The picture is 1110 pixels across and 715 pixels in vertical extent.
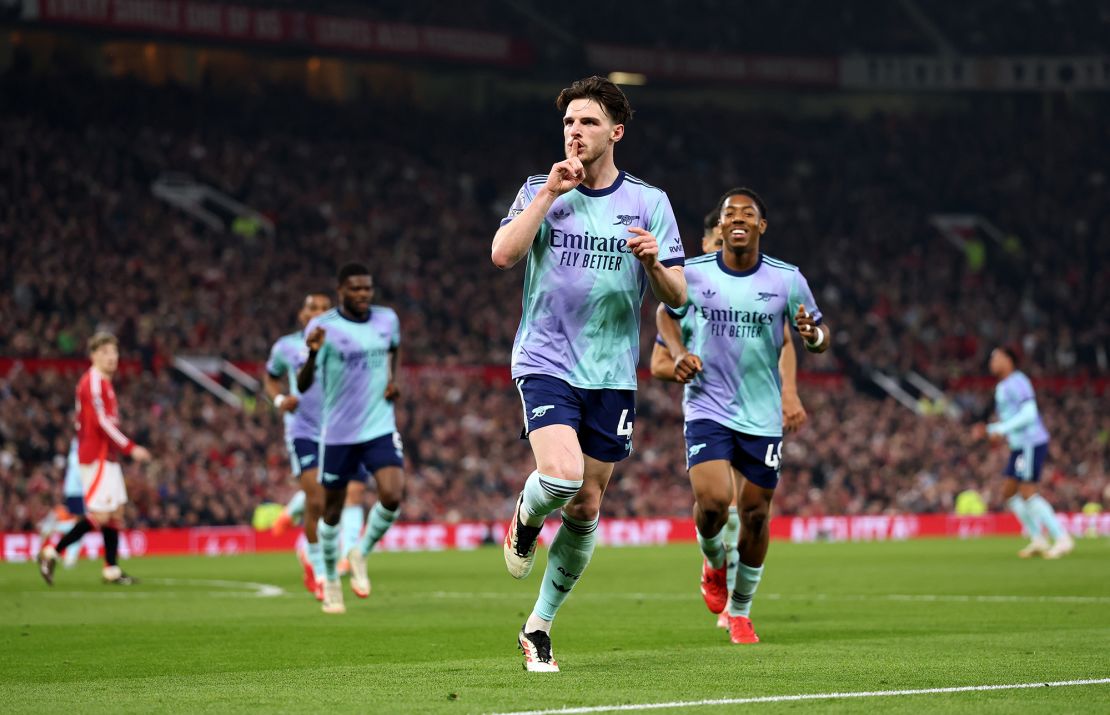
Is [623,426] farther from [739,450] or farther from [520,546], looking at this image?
[739,450]

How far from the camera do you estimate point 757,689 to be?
7570 millimetres

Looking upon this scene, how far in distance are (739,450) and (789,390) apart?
79 cm

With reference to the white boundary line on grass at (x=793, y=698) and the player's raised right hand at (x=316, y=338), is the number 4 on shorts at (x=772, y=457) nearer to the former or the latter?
the white boundary line on grass at (x=793, y=698)

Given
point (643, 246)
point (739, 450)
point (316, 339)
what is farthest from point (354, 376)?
point (643, 246)

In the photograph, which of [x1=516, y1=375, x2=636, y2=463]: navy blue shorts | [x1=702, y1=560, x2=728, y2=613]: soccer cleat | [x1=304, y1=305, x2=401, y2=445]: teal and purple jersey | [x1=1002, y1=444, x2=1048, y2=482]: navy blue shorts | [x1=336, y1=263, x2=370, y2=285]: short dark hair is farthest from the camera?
[x1=1002, y1=444, x2=1048, y2=482]: navy blue shorts

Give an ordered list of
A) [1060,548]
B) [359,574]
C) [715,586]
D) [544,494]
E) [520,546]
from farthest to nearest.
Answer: [1060,548] → [359,574] → [715,586] → [520,546] → [544,494]

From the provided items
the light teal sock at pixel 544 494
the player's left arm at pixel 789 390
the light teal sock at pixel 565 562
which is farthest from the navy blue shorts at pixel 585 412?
the player's left arm at pixel 789 390

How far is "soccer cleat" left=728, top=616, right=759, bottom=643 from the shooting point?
34.4 feet

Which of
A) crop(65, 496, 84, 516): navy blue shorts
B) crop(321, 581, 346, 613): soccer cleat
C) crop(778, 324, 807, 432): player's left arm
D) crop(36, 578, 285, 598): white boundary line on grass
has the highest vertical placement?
crop(778, 324, 807, 432): player's left arm

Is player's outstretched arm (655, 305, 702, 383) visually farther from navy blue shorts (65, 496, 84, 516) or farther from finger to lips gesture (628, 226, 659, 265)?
navy blue shorts (65, 496, 84, 516)

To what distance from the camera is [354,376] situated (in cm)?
1413

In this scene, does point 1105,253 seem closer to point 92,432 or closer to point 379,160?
point 379,160

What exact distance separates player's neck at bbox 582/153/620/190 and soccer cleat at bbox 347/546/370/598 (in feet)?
23.5

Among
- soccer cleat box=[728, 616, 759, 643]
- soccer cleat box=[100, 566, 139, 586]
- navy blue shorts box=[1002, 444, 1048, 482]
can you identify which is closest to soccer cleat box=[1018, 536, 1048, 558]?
navy blue shorts box=[1002, 444, 1048, 482]
